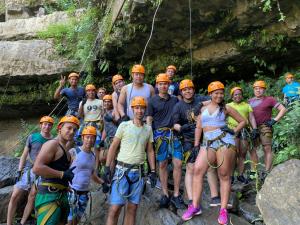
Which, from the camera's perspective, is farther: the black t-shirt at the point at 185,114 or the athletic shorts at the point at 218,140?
the black t-shirt at the point at 185,114

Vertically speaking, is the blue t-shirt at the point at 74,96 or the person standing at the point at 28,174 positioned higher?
the blue t-shirt at the point at 74,96

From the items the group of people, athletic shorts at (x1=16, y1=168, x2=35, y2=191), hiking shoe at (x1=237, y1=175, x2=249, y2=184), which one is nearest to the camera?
the group of people

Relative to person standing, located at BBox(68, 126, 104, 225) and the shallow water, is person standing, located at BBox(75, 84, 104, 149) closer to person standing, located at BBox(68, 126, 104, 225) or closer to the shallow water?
person standing, located at BBox(68, 126, 104, 225)

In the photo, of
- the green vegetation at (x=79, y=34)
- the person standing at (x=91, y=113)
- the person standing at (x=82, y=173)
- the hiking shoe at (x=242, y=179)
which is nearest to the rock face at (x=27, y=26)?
the green vegetation at (x=79, y=34)

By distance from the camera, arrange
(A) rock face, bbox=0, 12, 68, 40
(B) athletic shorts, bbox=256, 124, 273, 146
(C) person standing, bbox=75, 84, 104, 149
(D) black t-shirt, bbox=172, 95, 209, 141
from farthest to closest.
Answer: (A) rock face, bbox=0, 12, 68, 40 < (C) person standing, bbox=75, 84, 104, 149 < (B) athletic shorts, bbox=256, 124, 273, 146 < (D) black t-shirt, bbox=172, 95, 209, 141

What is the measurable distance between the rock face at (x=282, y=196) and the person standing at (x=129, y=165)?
75.3 inches

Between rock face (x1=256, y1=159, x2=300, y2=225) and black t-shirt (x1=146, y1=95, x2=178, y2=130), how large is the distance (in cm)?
A: 234

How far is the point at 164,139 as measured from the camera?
21.3ft

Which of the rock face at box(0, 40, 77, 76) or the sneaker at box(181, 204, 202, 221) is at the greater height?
the rock face at box(0, 40, 77, 76)

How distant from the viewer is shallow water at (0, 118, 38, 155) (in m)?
14.8

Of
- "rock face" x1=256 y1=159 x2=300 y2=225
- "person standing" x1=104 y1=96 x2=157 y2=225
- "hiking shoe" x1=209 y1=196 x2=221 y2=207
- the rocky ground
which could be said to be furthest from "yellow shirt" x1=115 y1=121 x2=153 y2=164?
"rock face" x1=256 y1=159 x2=300 y2=225

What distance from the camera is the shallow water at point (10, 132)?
581 inches

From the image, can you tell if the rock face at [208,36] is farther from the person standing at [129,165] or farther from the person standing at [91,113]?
the person standing at [129,165]

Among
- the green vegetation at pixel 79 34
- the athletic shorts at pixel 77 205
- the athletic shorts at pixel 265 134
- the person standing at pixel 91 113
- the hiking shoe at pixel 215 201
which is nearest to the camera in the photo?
the hiking shoe at pixel 215 201
